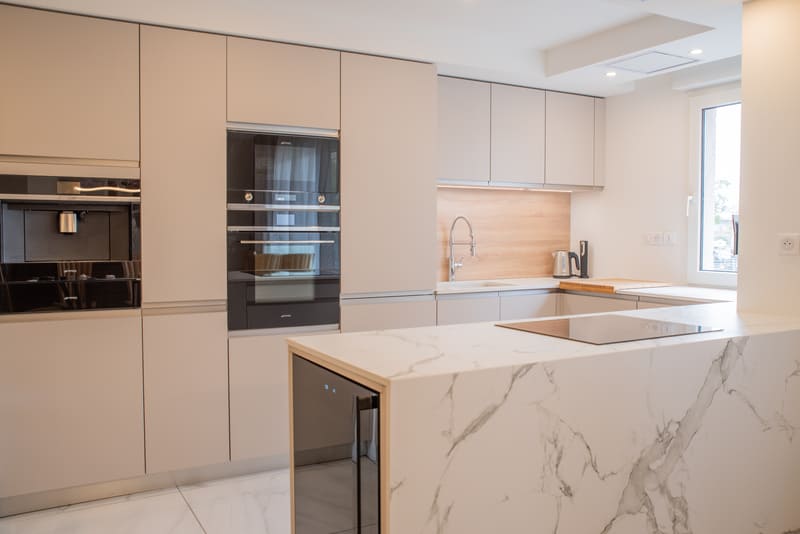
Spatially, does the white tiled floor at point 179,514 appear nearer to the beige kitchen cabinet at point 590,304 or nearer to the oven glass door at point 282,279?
the oven glass door at point 282,279

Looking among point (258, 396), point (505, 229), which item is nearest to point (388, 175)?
point (258, 396)

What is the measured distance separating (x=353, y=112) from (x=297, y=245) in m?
0.81

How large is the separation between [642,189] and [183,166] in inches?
126

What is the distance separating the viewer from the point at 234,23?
321 cm

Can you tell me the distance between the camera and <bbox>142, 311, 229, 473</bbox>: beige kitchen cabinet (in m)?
3.11

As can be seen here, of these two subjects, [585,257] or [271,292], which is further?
[585,257]

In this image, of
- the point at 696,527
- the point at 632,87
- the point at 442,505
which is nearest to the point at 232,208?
the point at 442,505

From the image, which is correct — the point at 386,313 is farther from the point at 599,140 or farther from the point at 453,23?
the point at 599,140

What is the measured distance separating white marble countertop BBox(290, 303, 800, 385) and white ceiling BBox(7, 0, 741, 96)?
160 cm

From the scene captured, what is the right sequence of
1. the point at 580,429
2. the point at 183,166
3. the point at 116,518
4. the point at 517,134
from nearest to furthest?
the point at 580,429, the point at 116,518, the point at 183,166, the point at 517,134

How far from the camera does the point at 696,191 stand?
433 centimetres

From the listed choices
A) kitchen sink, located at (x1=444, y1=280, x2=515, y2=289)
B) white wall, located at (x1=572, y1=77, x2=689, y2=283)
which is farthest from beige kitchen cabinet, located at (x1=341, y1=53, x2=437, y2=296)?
white wall, located at (x1=572, y1=77, x2=689, y2=283)

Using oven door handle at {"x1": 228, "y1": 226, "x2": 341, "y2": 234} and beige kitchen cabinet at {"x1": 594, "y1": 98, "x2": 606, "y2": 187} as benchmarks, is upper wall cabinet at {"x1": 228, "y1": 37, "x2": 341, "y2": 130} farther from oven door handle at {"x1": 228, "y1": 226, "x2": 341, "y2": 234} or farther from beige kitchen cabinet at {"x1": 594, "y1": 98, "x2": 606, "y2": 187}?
beige kitchen cabinet at {"x1": 594, "y1": 98, "x2": 606, "y2": 187}

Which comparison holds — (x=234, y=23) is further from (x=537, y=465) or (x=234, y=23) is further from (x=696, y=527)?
(x=696, y=527)
